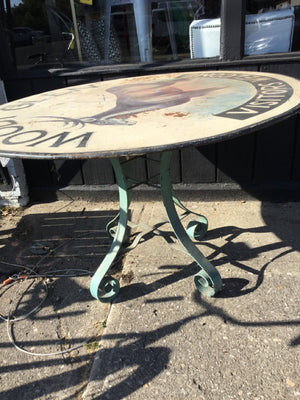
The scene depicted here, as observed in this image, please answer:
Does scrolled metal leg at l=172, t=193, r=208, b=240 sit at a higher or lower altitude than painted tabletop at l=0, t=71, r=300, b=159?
lower

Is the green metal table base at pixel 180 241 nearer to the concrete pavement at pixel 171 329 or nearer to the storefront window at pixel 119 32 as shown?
the concrete pavement at pixel 171 329

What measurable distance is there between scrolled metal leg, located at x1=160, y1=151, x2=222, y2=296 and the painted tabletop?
415 mm

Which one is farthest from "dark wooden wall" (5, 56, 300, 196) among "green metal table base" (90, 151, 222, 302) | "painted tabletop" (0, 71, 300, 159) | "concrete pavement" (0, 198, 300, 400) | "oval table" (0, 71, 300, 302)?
"green metal table base" (90, 151, 222, 302)

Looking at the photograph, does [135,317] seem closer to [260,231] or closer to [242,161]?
[260,231]

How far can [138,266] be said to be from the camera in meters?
2.45

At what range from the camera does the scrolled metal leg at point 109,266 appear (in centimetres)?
210

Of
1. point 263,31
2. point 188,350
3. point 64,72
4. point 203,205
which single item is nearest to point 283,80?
point 263,31

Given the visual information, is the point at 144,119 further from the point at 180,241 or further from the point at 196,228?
the point at 196,228

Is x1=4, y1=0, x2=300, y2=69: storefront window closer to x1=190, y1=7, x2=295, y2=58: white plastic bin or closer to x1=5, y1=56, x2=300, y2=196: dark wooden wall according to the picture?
x1=190, y1=7, x2=295, y2=58: white plastic bin

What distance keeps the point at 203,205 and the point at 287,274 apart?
1.18 meters

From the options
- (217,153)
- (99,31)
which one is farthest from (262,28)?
(99,31)

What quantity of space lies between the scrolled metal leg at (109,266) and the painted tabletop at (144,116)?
41 cm

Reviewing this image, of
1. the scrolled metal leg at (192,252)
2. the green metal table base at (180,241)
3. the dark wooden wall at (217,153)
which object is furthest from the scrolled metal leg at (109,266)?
the dark wooden wall at (217,153)

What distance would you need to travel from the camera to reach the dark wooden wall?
9.87 ft
